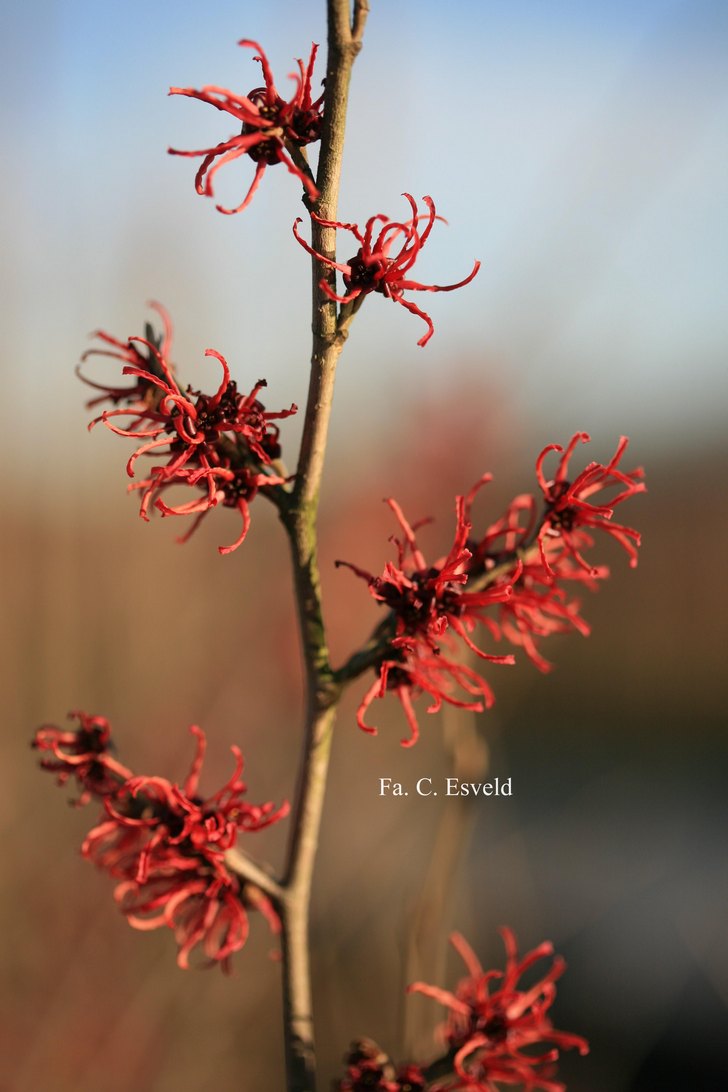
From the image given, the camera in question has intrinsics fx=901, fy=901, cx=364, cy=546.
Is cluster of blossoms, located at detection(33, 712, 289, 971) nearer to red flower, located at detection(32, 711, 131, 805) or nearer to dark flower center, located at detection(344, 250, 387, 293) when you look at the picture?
red flower, located at detection(32, 711, 131, 805)

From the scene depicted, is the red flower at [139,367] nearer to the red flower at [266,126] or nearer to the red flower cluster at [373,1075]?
the red flower at [266,126]

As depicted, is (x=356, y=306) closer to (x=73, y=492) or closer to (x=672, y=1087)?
(x=73, y=492)

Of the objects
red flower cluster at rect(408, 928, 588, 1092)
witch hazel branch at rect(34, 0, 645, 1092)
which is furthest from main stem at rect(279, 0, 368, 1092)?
red flower cluster at rect(408, 928, 588, 1092)

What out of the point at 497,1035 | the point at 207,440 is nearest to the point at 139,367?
the point at 207,440

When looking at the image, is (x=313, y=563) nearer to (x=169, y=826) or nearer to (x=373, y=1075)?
(x=169, y=826)

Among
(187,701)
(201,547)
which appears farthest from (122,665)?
(201,547)
